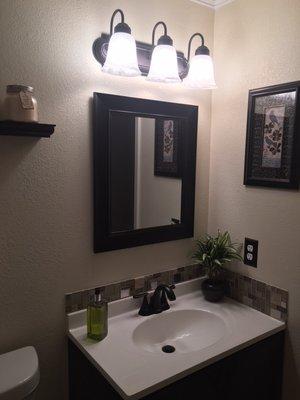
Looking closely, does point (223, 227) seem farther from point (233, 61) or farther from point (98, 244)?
point (233, 61)

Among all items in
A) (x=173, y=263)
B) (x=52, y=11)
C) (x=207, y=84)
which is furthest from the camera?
(x=173, y=263)

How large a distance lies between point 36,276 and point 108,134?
665mm

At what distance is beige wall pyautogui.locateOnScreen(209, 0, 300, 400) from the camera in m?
1.43

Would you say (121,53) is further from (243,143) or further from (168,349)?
(168,349)

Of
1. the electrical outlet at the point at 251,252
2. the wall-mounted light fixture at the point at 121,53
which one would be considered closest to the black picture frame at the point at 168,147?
the wall-mounted light fixture at the point at 121,53

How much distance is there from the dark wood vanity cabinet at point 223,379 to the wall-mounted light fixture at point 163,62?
3.89 feet

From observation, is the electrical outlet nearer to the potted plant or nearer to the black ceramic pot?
the potted plant

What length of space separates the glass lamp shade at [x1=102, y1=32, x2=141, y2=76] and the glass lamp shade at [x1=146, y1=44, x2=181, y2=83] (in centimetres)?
13

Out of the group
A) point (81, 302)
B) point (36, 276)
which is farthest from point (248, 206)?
point (36, 276)

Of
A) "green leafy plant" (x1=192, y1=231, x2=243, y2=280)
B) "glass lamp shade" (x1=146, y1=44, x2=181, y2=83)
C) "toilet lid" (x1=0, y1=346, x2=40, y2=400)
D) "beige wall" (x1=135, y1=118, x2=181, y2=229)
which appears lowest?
"toilet lid" (x1=0, y1=346, x2=40, y2=400)

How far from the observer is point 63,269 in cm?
139

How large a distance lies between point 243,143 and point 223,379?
3.48 feet

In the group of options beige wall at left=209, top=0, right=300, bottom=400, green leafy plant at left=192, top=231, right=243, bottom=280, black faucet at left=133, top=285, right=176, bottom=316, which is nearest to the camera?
beige wall at left=209, top=0, right=300, bottom=400

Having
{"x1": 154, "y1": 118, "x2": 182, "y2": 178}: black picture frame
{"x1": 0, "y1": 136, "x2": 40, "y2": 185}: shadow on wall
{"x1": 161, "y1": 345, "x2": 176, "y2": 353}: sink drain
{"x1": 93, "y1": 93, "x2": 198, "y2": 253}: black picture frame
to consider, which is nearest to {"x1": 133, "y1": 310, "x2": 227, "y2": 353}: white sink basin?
{"x1": 161, "y1": 345, "x2": 176, "y2": 353}: sink drain
